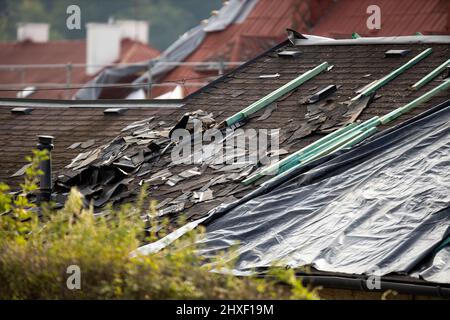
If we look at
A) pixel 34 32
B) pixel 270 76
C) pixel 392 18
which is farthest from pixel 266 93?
pixel 34 32

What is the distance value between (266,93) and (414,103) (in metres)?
2.38

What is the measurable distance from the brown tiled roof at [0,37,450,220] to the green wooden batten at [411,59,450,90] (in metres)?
0.09

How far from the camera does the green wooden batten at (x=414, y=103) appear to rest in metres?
12.6

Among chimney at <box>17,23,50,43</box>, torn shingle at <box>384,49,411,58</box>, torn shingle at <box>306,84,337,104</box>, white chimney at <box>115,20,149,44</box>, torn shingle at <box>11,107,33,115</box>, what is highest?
white chimney at <box>115,20,149,44</box>

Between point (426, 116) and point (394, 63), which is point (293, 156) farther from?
point (394, 63)

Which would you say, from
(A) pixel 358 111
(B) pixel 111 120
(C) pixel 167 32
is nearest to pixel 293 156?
(A) pixel 358 111

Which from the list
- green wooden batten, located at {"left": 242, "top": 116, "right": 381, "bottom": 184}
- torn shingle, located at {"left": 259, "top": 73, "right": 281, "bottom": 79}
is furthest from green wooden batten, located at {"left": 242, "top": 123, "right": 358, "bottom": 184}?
torn shingle, located at {"left": 259, "top": 73, "right": 281, "bottom": 79}

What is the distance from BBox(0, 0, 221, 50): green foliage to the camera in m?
92.8

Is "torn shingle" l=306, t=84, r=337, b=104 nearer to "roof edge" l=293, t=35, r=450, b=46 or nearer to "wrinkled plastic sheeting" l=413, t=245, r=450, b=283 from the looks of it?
"roof edge" l=293, t=35, r=450, b=46

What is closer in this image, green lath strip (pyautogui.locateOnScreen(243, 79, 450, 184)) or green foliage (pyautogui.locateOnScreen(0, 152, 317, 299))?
green foliage (pyautogui.locateOnScreen(0, 152, 317, 299))

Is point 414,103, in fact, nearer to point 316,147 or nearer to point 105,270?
point 316,147

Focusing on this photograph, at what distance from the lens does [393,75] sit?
13828mm

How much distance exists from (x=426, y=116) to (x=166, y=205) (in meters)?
3.11

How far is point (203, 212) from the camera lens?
37.9 feet
